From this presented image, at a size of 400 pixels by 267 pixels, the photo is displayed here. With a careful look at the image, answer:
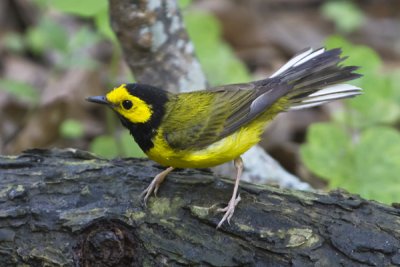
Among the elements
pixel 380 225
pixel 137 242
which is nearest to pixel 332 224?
pixel 380 225

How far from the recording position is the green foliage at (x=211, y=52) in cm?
677

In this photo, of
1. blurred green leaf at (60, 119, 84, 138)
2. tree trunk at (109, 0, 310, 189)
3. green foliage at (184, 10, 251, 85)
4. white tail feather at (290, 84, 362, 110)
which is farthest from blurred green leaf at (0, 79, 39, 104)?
white tail feather at (290, 84, 362, 110)

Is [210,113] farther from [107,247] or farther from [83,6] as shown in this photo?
[83,6]

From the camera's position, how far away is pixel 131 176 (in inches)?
152

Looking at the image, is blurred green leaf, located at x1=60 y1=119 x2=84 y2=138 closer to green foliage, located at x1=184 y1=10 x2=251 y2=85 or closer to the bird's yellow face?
green foliage, located at x1=184 y1=10 x2=251 y2=85

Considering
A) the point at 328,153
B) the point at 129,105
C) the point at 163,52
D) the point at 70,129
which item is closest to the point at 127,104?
the point at 129,105

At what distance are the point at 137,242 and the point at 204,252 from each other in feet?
1.08

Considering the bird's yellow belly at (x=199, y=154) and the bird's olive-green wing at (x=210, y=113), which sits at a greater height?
the bird's olive-green wing at (x=210, y=113)

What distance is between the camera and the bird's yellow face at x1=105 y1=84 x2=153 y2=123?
3988 mm

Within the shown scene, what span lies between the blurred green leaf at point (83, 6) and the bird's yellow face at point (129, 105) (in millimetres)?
1256

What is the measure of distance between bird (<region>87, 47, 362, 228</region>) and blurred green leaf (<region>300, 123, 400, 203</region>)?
3.11 ft

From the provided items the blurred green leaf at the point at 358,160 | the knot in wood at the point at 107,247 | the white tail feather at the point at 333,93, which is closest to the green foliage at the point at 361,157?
the blurred green leaf at the point at 358,160

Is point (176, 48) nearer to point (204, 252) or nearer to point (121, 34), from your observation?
point (121, 34)

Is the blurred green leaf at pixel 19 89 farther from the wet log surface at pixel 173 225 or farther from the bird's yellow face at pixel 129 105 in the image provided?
the wet log surface at pixel 173 225
